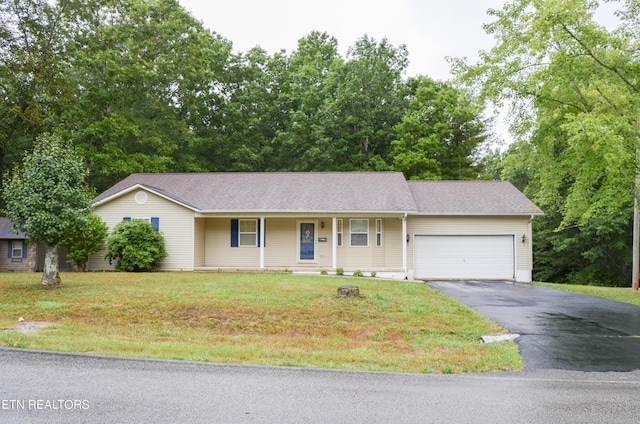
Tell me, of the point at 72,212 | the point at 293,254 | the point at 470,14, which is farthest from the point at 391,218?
the point at 72,212

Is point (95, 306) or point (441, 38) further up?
point (441, 38)

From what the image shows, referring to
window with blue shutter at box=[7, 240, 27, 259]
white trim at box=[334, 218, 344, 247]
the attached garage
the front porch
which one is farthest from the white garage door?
window with blue shutter at box=[7, 240, 27, 259]

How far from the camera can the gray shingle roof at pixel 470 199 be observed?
2212 centimetres

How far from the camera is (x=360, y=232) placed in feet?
72.3

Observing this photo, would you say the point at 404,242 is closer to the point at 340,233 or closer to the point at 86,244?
the point at 340,233

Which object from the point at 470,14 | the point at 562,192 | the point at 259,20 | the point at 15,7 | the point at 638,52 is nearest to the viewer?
the point at 638,52

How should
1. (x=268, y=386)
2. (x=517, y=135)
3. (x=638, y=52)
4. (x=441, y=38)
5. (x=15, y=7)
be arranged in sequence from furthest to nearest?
1. (x=441, y=38)
2. (x=15, y=7)
3. (x=517, y=135)
4. (x=638, y=52)
5. (x=268, y=386)

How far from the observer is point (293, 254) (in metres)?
22.2

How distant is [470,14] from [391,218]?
903 cm

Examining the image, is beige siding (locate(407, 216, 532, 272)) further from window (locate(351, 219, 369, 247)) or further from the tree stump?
the tree stump

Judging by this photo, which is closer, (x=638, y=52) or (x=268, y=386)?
(x=268, y=386)

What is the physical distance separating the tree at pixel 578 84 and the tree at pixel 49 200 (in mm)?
13281

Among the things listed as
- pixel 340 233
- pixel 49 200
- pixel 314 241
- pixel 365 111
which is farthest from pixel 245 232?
pixel 365 111

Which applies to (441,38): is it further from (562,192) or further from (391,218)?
(562,192)
